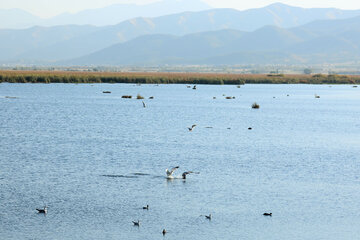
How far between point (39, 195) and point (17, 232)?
184 inches

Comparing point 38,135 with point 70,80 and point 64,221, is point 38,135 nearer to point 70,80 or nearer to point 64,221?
point 64,221

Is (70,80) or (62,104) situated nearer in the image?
(62,104)

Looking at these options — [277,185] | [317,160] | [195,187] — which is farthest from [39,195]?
[317,160]

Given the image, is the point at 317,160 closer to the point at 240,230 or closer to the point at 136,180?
A: the point at 136,180

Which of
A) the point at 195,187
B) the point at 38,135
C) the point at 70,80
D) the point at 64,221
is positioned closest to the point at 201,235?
the point at 64,221

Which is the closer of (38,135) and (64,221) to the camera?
(64,221)

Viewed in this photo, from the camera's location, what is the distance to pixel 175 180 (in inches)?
1172

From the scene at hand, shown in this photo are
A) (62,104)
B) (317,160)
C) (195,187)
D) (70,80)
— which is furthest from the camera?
(70,80)

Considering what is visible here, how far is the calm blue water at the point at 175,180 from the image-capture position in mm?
22812

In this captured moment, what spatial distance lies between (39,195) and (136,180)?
4.71 metres

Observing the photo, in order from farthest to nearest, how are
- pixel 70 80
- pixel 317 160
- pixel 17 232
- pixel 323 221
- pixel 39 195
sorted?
1. pixel 70 80
2. pixel 317 160
3. pixel 39 195
4. pixel 323 221
5. pixel 17 232

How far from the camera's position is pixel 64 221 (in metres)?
22.8

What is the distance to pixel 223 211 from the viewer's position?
2467cm

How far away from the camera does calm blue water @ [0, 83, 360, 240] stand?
898 inches
